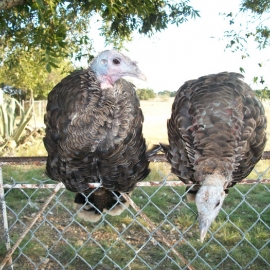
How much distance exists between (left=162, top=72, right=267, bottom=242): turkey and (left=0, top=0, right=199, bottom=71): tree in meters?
1.32

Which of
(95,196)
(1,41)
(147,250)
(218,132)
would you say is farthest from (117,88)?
(1,41)

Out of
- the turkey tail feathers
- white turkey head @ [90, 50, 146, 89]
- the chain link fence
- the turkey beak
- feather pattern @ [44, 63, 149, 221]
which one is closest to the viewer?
the turkey beak

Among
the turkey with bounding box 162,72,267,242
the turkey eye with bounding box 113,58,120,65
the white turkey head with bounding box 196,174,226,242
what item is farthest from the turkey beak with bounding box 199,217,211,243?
the turkey eye with bounding box 113,58,120,65

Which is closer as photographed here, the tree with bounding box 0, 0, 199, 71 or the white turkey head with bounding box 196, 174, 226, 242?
the white turkey head with bounding box 196, 174, 226, 242

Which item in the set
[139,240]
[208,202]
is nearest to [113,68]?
[208,202]

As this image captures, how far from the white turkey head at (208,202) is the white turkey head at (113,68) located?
95 cm

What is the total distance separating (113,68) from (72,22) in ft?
12.7

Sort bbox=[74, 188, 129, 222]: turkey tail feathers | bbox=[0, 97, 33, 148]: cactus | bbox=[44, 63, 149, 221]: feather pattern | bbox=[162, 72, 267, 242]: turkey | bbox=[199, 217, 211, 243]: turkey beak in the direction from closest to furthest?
bbox=[199, 217, 211, 243]: turkey beak, bbox=[162, 72, 267, 242]: turkey, bbox=[44, 63, 149, 221]: feather pattern, bbox=[74, 188, 129, 222]: turkey tail feathers, bbox=[0, 97, 33, 148]: cactus

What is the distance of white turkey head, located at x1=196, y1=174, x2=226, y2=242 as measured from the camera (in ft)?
5.61

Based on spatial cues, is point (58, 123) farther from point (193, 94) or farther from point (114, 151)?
point (193, 94)

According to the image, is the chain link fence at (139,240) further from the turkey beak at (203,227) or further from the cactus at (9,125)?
the cactus at (9,125)

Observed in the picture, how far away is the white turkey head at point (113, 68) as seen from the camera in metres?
2.40

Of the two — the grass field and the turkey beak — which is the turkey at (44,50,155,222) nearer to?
the grass field

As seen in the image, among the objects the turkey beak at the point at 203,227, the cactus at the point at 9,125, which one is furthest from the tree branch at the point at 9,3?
the cactus at the point at 9,125
